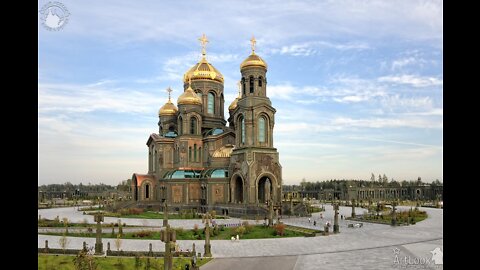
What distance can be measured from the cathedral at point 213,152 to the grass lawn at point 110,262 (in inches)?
1111

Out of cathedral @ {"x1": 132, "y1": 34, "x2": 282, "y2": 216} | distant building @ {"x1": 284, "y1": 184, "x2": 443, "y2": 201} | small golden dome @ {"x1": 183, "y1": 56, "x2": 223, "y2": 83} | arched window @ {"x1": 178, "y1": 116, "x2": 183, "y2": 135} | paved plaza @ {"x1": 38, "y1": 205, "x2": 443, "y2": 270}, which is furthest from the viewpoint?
distant building @ {"x1": 284, "y1": 184, "x2": 443, "y2": 201}

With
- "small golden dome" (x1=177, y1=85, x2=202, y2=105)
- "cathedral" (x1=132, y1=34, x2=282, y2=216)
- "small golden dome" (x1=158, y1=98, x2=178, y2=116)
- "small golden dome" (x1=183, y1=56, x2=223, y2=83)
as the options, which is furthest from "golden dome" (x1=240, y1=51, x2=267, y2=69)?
"small golden dome" (x1=158, y1=98, x2=178, y2=116)

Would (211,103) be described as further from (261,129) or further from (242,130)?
(261,129)

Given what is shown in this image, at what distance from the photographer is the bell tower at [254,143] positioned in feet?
178

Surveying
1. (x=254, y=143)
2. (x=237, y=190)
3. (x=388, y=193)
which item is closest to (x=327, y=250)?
(x=254, y=143)

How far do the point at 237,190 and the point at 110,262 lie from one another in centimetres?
3596

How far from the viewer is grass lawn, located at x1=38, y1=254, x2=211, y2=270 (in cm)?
2102

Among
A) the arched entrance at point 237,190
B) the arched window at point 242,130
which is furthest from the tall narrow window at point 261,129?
the arched entrance at point 237,190

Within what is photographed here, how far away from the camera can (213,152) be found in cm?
6397

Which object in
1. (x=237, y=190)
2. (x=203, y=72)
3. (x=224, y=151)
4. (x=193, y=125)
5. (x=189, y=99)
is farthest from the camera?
(x=203, y=72)

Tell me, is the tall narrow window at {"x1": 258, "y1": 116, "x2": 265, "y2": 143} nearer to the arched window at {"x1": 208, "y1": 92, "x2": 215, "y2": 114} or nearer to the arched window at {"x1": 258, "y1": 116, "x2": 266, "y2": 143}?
the arched window at {"x1": 258, "y1": 116, "x2": 266, "y2": 143}

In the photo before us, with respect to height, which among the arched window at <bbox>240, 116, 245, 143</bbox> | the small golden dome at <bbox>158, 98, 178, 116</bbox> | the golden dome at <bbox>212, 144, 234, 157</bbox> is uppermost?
the small golden dome at <bbox>158, 98, 178, 116</bbox>

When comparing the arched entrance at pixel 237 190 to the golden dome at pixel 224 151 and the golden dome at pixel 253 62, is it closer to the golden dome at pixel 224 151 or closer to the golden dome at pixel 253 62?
the golden dome at pixel 224 151
